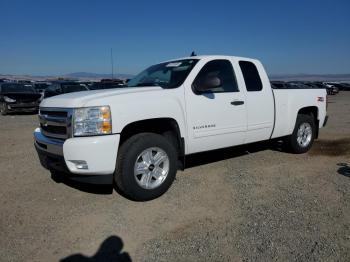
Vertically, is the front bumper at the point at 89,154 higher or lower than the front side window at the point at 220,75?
lower

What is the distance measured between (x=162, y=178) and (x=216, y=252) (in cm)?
155

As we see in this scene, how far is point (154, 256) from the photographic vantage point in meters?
3.01

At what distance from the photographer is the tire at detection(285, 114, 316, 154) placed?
669cm

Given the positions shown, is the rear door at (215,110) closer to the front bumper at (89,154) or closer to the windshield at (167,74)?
the windshield at (167,74)

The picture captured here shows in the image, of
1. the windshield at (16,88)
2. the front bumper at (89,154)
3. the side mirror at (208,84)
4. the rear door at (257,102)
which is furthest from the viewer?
the windshield at (16,88)

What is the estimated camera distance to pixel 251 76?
18.7ft

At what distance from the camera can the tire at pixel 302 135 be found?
6688 millimetres

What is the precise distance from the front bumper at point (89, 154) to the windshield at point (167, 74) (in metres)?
1.40

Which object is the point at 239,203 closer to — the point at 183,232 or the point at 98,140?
the point at 183,232

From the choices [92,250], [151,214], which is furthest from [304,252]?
[92,250]

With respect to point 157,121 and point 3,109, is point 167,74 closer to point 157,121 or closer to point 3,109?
point 157,121

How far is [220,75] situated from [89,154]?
2570 millimetres

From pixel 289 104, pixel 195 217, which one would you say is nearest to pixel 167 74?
pixel 195 217

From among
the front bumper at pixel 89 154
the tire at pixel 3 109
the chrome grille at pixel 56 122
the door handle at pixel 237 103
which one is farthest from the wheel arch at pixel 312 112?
the tire at pixel 3 109
